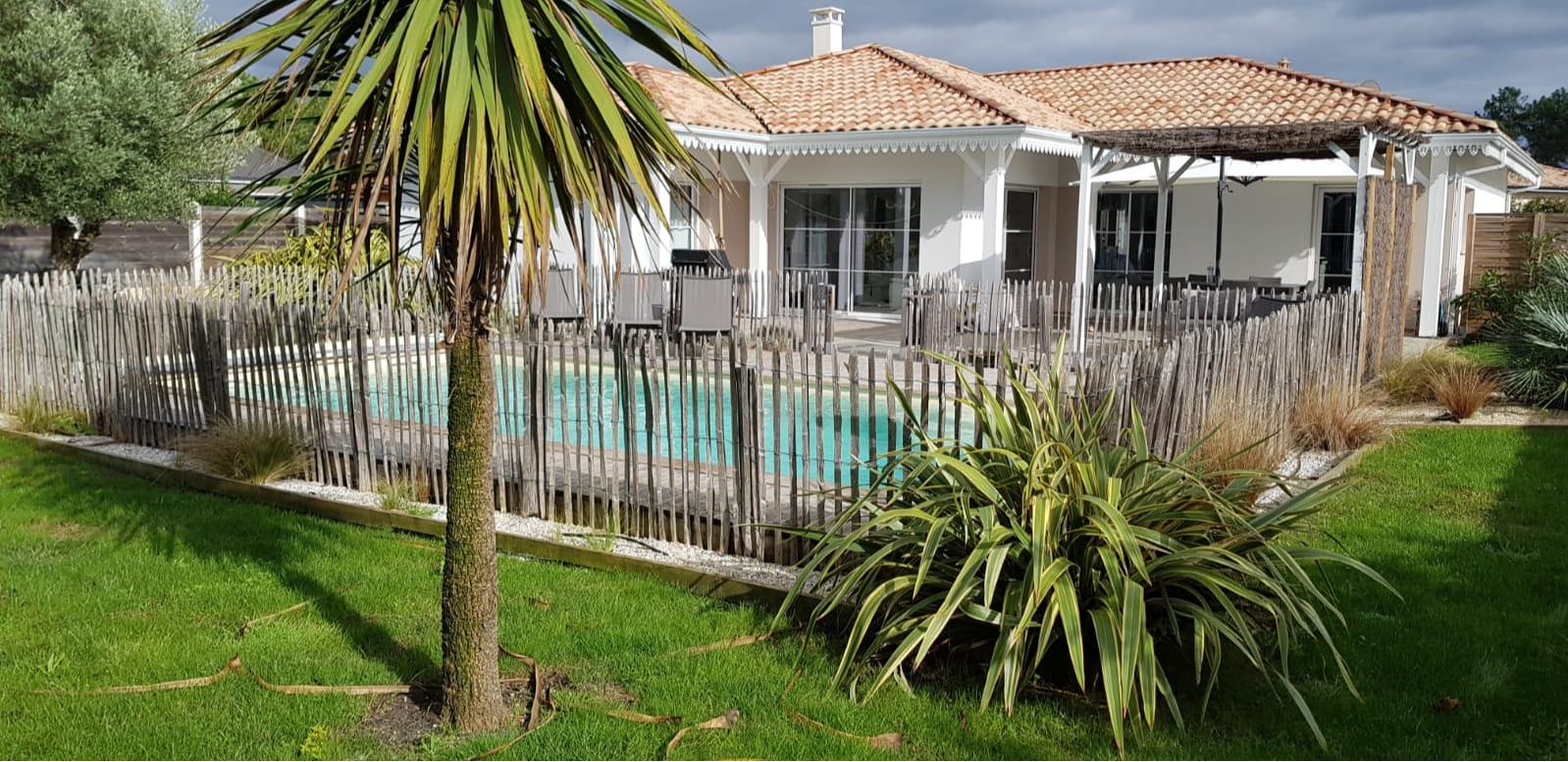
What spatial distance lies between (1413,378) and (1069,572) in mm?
7928

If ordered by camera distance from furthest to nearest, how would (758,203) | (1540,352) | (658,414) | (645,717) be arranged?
1. (758,203)
2. (1540,352)
3. (658,414)
4. (645,717)

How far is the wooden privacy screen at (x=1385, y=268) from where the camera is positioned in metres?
10.8

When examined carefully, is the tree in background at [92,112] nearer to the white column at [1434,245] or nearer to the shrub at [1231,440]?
the shrub at [1231,440]

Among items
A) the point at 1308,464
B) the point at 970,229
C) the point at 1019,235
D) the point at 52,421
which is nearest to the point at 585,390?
the point at 52,421

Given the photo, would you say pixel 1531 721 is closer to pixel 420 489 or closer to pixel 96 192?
pixel 420 489

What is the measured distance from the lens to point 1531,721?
13.0 ft

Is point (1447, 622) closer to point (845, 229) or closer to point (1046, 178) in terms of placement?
point (845, 229)

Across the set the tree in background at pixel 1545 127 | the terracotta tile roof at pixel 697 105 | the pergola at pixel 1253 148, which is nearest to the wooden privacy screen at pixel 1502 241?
the pergola at pixel 1253 148

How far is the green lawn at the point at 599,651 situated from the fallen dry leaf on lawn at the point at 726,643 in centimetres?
4

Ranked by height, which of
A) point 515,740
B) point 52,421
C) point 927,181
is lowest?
point 515,740

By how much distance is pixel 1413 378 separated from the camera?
10.7 metres

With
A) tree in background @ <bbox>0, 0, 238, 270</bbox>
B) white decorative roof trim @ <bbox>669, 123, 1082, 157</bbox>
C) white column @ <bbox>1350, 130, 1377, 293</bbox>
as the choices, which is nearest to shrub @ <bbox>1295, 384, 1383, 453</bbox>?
white column @ <bbox>1350, 130, 1377, 293</bbox>

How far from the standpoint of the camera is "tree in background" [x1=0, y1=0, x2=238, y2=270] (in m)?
13.1

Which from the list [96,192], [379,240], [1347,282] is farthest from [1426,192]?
[96,192]
